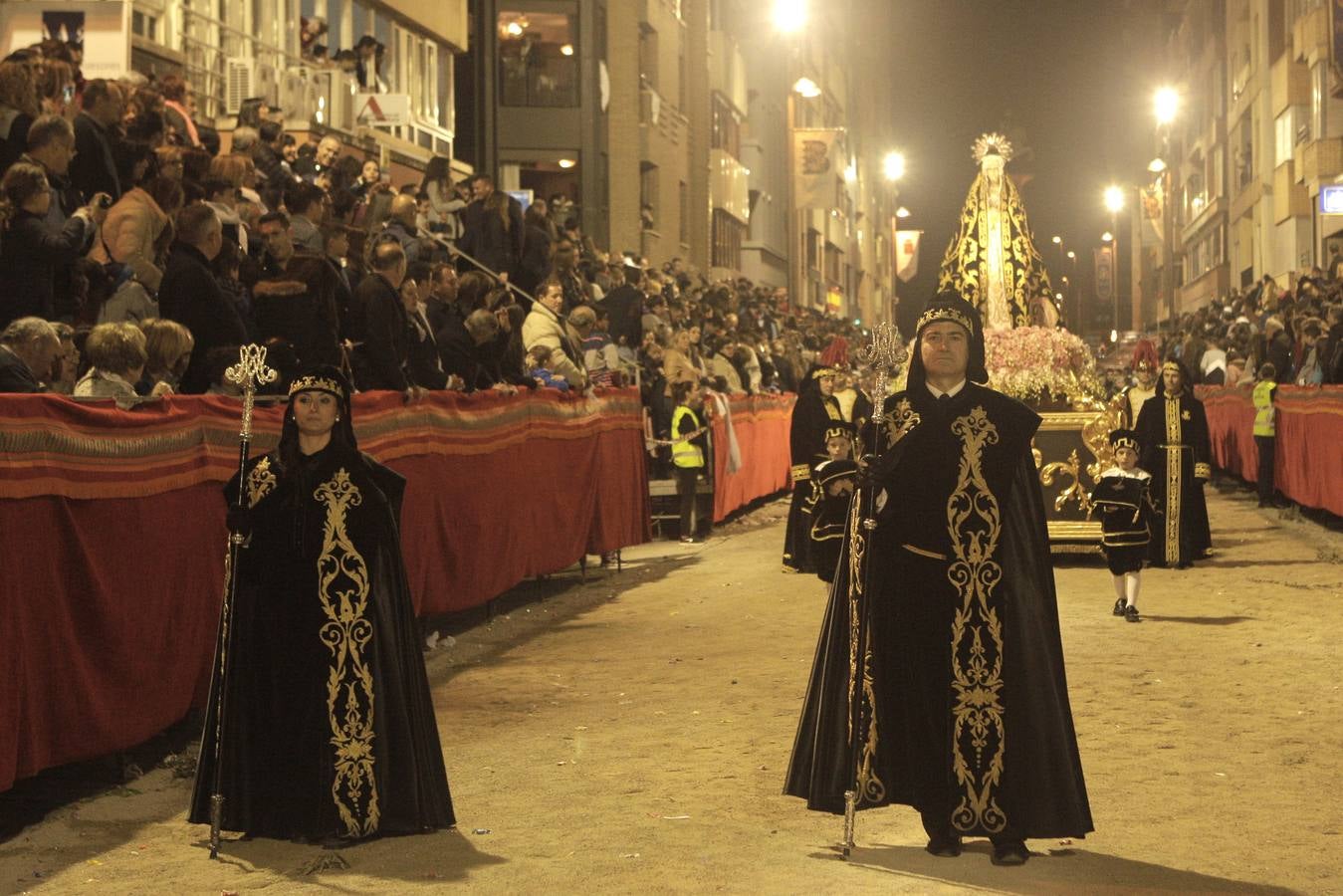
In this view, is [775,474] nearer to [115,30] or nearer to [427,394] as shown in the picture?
[115,30]

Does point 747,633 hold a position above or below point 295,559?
below

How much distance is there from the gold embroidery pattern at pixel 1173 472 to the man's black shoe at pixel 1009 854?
1283 centimetres

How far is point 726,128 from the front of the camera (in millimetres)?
64062

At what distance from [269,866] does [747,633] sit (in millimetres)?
7413

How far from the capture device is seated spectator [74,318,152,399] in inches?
372

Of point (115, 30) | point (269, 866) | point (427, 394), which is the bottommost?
point (269, 866)

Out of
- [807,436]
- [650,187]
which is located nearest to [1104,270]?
[650,187]

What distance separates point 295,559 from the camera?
7508mm

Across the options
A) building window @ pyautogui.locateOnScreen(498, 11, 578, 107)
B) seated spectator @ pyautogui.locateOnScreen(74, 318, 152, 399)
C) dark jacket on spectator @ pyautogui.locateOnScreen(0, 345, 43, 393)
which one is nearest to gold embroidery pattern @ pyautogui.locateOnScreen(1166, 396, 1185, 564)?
seated spectator @ pyautogui.locateOnScreen(74, 318, 152, 399)

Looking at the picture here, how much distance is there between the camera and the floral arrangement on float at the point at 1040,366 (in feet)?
65.5

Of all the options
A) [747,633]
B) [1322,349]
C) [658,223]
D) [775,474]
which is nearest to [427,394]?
[747,633]

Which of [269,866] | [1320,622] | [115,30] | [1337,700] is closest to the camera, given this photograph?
[269,866]

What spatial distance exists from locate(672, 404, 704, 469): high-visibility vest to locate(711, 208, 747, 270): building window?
3829 centimetres

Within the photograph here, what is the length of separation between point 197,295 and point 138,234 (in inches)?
53.2
